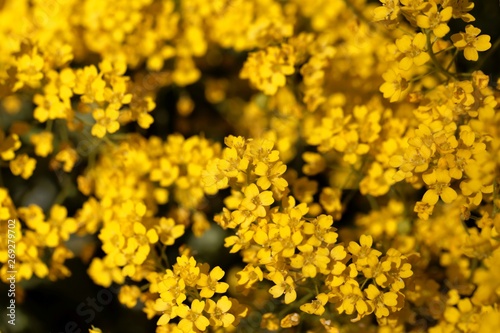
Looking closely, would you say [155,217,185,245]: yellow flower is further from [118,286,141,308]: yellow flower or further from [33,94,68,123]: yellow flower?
[33,94,68,123]: yellow flower

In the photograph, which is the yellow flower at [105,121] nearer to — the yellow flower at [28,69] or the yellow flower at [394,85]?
the yellow flower at [28,69]

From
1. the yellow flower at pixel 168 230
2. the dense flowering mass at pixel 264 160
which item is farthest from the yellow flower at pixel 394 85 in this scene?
the yellow flower at pixel 168 230

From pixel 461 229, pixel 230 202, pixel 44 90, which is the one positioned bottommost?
pixel 461 229

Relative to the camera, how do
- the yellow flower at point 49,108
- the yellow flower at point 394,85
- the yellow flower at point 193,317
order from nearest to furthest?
the yellow flower at point 193,317 < the yellow flower at point 394,85 < the yellow flower at point 49,108

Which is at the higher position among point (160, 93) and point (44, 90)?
point (44, 90)

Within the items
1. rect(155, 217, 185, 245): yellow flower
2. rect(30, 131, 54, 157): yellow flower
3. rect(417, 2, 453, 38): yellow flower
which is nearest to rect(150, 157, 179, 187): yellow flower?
rect(155, 217, 185, 245): yellow flower

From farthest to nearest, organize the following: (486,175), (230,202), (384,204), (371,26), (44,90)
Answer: (371,26) < (384,204) < (44,90) < (230,202) < (486,175)

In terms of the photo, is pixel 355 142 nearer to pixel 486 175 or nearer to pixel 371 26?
pixel 486 175

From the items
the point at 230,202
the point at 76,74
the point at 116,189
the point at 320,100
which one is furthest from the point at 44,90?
the point at 320,100

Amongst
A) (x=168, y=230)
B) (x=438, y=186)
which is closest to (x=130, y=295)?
(x=168, y=230)
